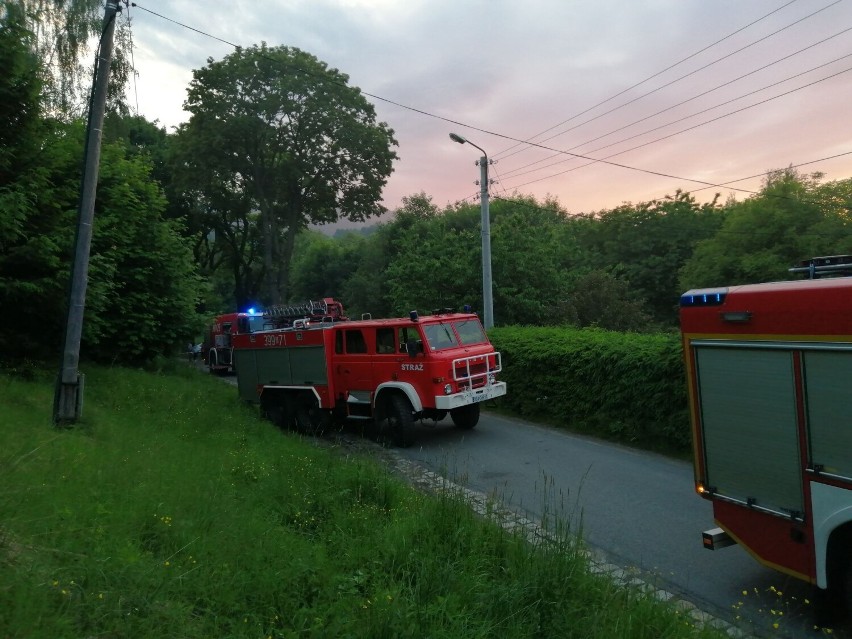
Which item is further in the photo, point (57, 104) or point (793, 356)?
point (57, 104)

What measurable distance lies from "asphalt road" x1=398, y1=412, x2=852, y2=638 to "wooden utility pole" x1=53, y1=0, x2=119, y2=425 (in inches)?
209

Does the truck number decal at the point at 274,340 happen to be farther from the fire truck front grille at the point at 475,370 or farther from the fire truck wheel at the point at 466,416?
the fire truck front grille at the point at 475,370

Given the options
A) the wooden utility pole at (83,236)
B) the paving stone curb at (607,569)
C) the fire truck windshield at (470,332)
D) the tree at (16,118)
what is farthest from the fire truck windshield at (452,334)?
the tree at (16,118)

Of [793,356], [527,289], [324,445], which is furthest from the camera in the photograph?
[527,289]

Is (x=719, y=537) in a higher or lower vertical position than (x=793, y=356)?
lower

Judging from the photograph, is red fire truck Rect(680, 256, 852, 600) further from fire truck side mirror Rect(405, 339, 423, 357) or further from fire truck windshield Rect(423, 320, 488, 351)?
fire truck windshield Rect(423, 320, 488, 351)

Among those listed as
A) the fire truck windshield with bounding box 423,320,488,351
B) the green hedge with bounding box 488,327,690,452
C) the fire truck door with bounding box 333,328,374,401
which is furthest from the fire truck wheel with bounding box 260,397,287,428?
the green hedge with bounding box 488,327,690,452

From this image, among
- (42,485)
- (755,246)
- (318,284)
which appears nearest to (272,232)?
(318,284)

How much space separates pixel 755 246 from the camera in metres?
33.3

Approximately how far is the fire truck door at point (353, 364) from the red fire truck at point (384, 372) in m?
0.02

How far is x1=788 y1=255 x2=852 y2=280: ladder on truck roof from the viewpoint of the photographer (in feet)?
16.7

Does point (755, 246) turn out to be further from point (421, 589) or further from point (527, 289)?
point (421, 589)

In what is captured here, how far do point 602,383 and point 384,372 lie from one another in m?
4.15

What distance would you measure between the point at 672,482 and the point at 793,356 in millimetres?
4362
